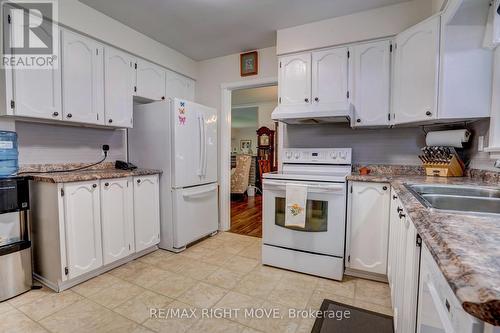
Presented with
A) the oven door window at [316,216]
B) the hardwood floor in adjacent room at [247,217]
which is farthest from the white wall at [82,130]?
the oven door window at [316,216]

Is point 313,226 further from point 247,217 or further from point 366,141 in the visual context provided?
point 247,217

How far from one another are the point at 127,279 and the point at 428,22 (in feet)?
10.6

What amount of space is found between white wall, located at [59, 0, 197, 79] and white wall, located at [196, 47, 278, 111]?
10.6 inches

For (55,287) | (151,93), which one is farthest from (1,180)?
(151,93)

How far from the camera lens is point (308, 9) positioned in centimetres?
230

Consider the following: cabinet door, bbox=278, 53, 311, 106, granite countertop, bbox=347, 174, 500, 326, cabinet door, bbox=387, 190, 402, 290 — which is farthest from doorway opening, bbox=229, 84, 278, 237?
granite countertop, bbox=347, 174, 500, 326

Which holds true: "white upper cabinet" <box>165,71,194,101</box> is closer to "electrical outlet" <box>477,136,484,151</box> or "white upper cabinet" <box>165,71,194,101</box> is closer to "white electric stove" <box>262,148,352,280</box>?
"white electric stove" <box>262,148,352,280</box>

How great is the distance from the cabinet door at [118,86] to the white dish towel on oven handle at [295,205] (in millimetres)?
1864

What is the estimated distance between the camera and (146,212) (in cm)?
258

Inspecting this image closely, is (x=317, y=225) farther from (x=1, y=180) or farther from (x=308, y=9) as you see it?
(x=1, y=180)

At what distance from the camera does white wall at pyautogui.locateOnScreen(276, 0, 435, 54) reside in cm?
218

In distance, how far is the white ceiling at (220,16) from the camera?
7.29 ft

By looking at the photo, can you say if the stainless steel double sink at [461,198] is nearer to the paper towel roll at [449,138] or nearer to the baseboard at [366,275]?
the paper towel roll at [449,138]

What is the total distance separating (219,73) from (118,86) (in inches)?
54.7
